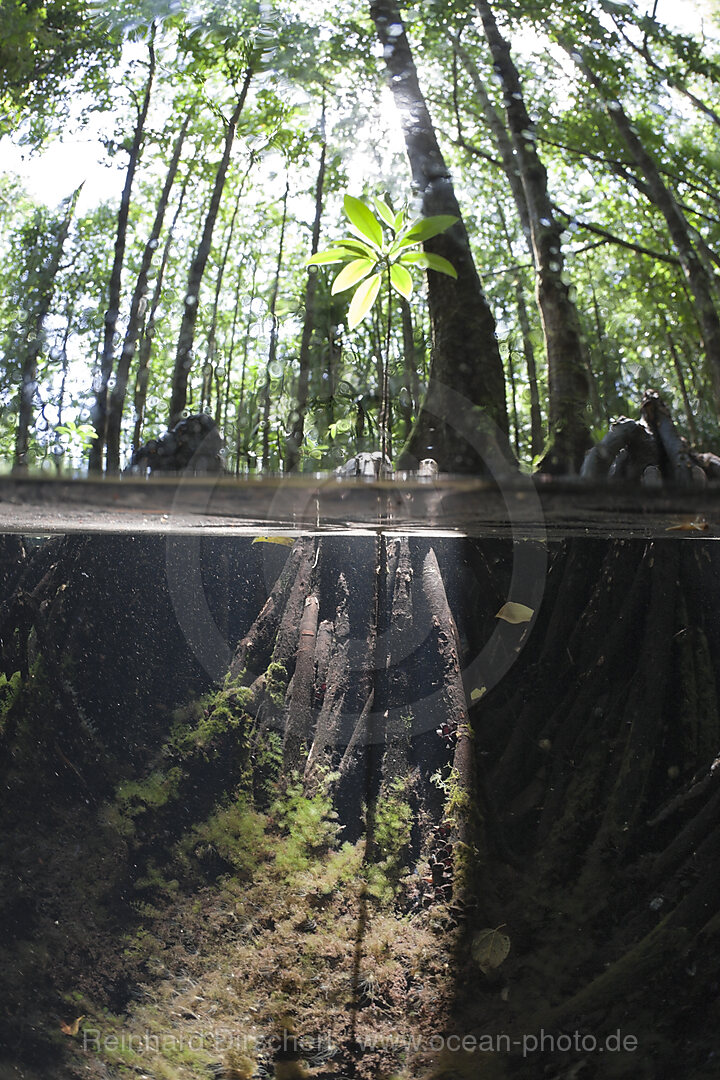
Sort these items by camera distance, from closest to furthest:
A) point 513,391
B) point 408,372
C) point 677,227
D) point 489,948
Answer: point 408,372 < point 513,391 < point 677,227 < point 489,948

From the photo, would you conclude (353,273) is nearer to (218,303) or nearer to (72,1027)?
(218,303)

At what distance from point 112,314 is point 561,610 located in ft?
10.4

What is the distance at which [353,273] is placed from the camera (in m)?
1.89

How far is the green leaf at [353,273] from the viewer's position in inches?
74.2

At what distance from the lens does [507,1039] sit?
2676mm

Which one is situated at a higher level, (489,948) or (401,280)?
(401,280)

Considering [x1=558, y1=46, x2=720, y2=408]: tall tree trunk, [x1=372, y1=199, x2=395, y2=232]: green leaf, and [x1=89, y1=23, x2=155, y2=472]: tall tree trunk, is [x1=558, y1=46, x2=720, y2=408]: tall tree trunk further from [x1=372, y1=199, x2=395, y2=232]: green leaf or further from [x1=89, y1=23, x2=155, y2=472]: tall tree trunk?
[x1=89, y1=23, x2=155, y2=472]: tall tree trunk

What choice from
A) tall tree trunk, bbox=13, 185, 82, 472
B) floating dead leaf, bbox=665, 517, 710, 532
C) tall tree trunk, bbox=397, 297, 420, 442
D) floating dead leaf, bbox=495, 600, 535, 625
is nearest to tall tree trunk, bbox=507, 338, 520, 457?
tall tree trunk, bbox=397, 297, 420, 442

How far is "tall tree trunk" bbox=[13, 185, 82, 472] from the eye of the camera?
164 centimetres

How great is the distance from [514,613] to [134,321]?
2898mm

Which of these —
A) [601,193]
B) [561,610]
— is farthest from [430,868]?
[601,193]

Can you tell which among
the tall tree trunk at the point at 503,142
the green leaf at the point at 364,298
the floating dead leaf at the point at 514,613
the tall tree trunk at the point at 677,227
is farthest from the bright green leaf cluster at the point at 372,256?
the floating dead leaf at the point at 514,613

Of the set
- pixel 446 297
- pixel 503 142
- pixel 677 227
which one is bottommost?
pixel 446 297

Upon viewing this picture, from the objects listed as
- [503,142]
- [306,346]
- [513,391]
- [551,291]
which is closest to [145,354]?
[306,346]
